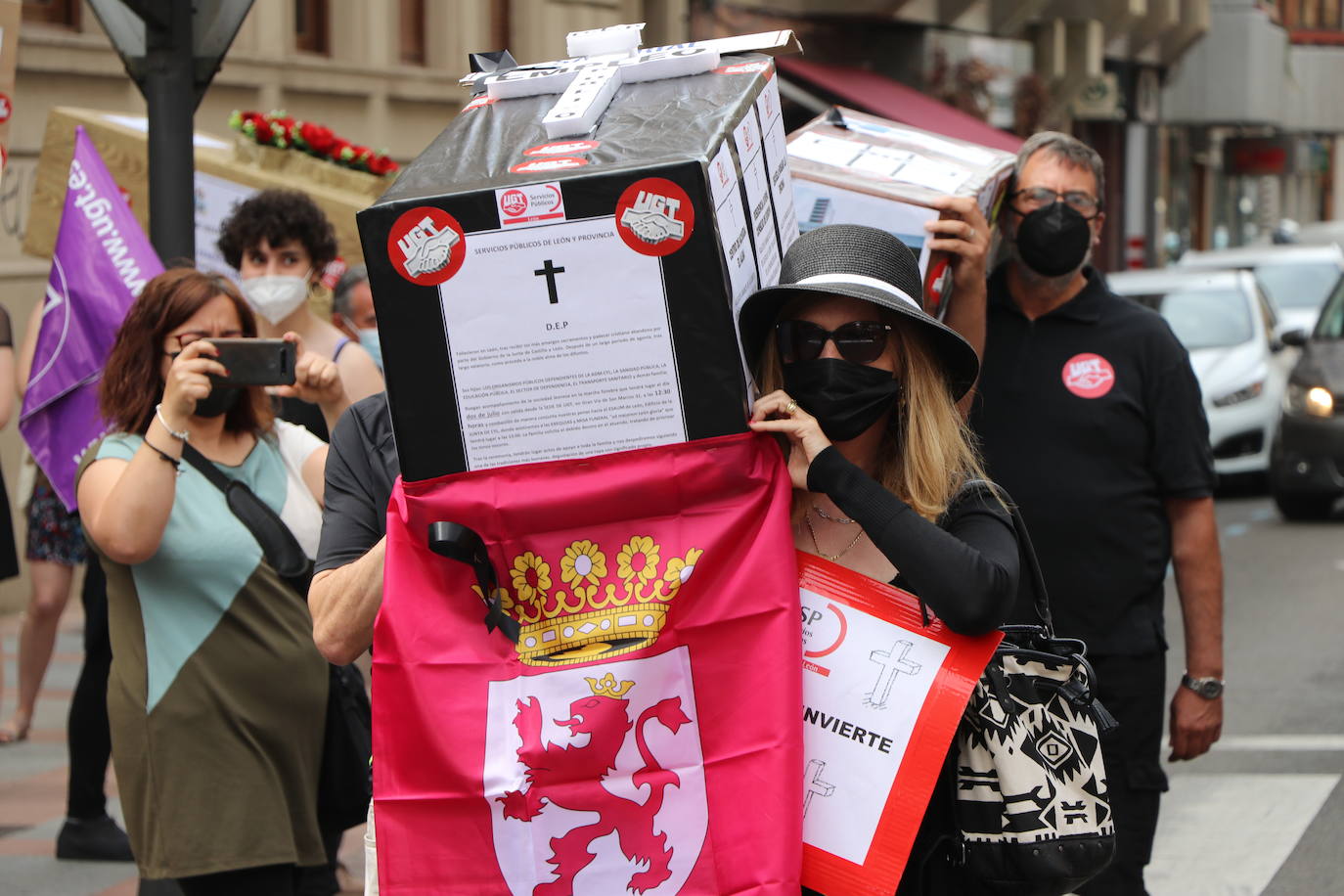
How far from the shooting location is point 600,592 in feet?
8.27

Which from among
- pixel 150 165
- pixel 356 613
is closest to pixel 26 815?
pixel 150 165

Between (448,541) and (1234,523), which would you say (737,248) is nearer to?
(448,541)

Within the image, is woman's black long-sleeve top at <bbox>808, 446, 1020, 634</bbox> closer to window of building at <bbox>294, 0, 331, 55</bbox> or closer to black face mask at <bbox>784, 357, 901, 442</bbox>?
black face mask at <bbox>784, 357, 901, 442</bbox>

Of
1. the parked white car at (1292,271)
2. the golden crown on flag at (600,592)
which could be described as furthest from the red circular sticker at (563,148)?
the parked white car at (1292,271)

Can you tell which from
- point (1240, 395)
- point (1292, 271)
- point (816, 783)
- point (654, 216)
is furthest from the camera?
point (1292, 271)

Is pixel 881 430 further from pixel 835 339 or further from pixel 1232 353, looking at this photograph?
pixel 1232 353

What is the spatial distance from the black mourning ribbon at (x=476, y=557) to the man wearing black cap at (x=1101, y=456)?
1.82 metres

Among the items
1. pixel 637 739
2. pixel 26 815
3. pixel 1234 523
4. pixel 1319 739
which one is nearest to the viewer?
pixel 637 739

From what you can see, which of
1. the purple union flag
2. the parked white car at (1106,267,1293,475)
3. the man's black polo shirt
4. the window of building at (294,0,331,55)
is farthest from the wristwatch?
the window of building at (294,0,331,55)

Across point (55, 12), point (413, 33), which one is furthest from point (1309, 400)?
point (55, 12)

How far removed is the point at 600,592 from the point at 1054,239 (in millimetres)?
1934

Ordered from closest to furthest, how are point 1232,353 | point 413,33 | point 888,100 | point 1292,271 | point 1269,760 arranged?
1. point 1269,760
2. point 1232,353
3. point 413,33
4. point 1292,271
5. point 888,100

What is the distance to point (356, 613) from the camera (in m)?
2.91

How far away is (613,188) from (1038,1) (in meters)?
25.2
